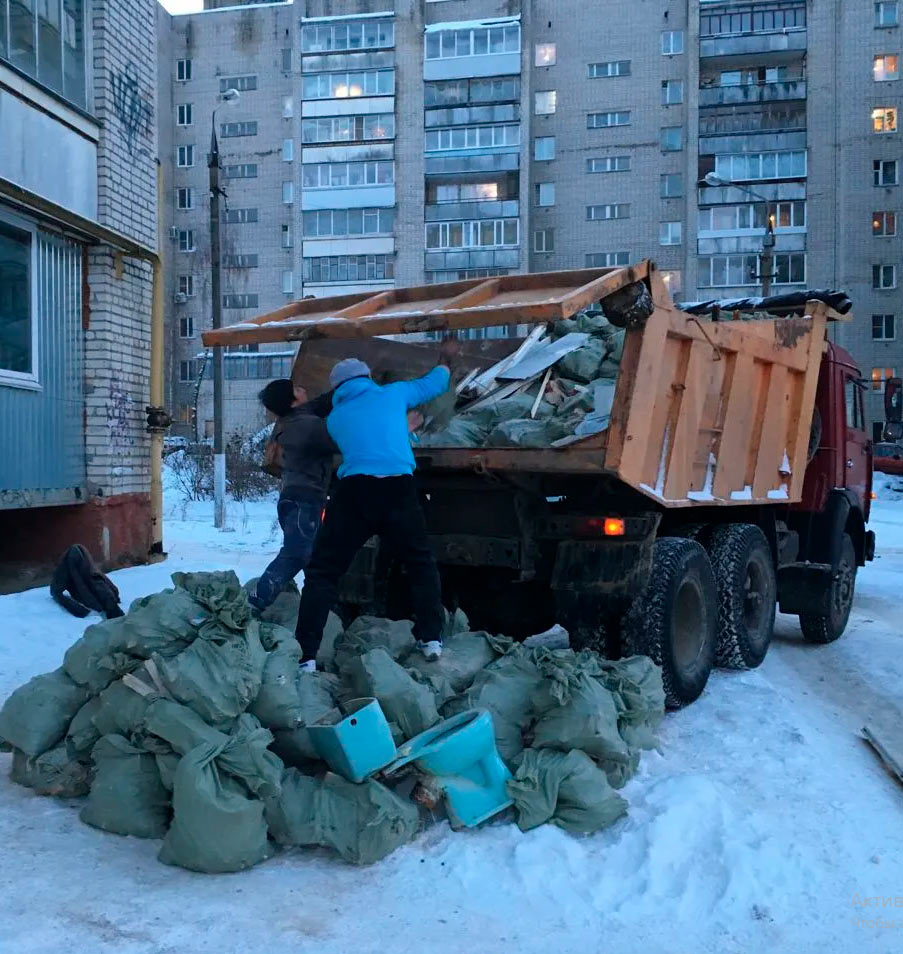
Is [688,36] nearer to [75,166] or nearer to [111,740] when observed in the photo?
[75,166]

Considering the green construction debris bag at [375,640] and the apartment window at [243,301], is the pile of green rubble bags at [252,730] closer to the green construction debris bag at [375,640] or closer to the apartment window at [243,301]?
the green construction debris bag at [375,640]

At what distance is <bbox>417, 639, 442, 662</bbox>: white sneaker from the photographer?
4.36 metres

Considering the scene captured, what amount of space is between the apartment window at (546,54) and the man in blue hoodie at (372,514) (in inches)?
1641

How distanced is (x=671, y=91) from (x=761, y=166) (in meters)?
5.39

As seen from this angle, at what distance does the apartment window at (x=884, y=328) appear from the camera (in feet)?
127

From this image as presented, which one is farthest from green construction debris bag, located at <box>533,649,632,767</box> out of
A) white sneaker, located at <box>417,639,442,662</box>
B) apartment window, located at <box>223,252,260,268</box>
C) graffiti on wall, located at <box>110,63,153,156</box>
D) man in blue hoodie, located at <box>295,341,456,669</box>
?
apartment window, located at <box>223,252,260,268</box>

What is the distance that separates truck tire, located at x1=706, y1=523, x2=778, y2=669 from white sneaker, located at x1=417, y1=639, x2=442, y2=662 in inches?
87.0

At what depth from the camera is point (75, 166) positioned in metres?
8.27

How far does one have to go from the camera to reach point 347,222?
40844 millimetres

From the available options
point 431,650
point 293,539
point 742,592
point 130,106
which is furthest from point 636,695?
point 130,106

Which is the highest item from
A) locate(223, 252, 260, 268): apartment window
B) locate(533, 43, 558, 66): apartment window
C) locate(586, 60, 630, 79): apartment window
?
locate(533, 43, 558, 66): apartment window

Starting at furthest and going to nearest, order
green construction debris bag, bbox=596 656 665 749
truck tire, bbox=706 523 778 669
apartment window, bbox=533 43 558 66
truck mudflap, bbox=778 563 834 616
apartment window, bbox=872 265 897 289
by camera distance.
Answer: apartment window, bbox=533 43 558 66 < apartment window, bbox=872 265 897 289 < truck mudflap, bbox=778 563 834 616 < truck tire, bbox=706 523 778 669 < green construction debris bag, bbox=596 656 665 749

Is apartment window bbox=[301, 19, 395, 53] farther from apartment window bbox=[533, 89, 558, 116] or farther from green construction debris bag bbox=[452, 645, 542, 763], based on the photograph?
green construction debris bag bbox=[452, 645, 542, 763]

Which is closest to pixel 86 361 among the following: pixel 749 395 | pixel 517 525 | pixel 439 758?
pixel 517 525
